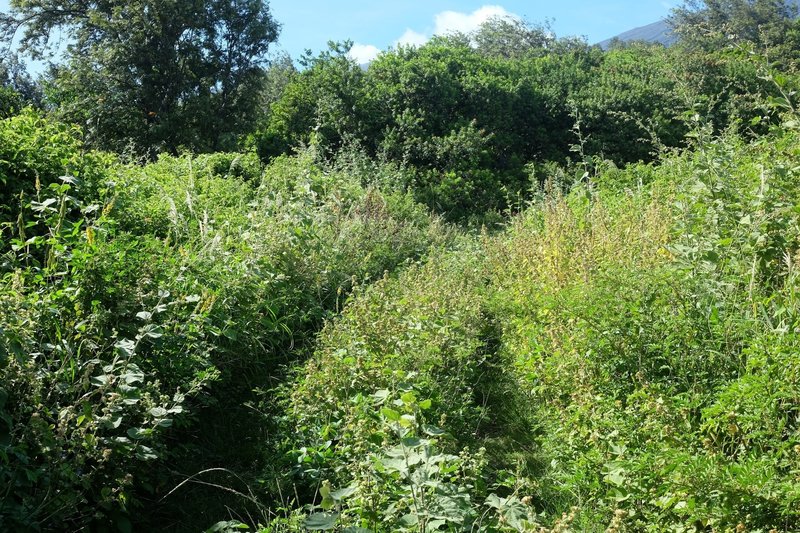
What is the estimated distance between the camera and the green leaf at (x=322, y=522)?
238 centimetres

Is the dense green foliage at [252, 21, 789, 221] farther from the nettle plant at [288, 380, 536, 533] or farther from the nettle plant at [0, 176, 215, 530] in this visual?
the nettle plant at [288, 380, 536, 533]

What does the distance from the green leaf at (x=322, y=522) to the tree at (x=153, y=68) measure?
1646 centimetres

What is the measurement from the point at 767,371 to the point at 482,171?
452 inches

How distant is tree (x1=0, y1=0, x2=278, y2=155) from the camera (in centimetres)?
1870

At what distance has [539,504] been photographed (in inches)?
140

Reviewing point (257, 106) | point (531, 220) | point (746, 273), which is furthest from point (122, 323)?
point (257, 106)

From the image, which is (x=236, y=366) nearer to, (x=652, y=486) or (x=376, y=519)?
(x=376, y=519)

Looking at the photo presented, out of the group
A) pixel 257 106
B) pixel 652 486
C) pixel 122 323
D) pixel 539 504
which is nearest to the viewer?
pixel 652 486

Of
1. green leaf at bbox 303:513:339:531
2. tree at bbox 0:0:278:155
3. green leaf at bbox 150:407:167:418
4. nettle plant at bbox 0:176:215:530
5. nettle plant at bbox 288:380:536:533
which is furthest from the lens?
tree at bbox 0:0:278:155

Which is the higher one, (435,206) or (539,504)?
(435,206)

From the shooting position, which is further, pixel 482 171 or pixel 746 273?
pixel 482 171

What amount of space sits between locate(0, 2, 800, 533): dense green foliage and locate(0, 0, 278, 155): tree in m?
12.5

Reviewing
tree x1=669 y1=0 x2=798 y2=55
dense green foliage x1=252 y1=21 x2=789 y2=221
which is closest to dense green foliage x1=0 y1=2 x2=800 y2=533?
dense green foliage x1=252 y1=21 x2=789 y2=221

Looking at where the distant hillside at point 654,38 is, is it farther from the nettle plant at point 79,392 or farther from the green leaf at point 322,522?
the green leaf at point 322,522
